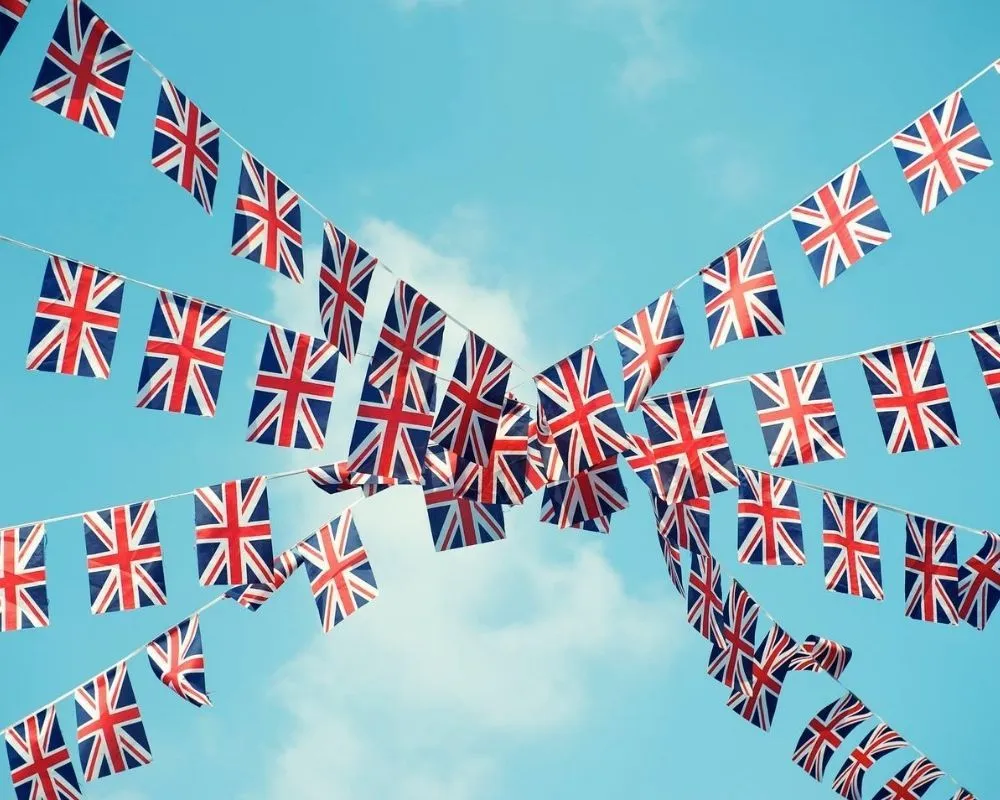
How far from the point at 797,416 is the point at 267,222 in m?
5.69

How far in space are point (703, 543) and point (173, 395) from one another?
5936mm

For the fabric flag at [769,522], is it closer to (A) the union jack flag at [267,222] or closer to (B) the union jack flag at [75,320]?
(A) the union jack flag at [267,222]

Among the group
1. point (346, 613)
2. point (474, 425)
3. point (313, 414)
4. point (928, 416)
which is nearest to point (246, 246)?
point (313, 414)

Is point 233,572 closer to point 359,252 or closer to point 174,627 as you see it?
point 174,627

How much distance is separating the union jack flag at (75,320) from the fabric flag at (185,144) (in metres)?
1.22

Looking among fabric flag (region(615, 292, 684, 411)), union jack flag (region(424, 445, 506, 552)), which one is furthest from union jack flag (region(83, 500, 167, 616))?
fabric flag (region(615, 292, 684, 411))

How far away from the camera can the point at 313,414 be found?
11000 mm

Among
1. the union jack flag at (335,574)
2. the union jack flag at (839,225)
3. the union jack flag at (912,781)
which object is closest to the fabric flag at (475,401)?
the union jack flag at (335,574)

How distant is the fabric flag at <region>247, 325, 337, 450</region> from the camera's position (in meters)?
10.8

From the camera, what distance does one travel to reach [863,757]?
51.5 ft

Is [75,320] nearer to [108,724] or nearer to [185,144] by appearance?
[185,144]

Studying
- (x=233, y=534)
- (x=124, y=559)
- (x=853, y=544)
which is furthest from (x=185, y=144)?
(x=853, y=544)

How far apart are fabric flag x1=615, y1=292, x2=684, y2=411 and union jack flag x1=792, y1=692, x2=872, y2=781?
7.14 meters

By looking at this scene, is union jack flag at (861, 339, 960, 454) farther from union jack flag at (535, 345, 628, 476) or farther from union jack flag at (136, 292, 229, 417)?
union jack flag at (136, 292, 229, 417)
